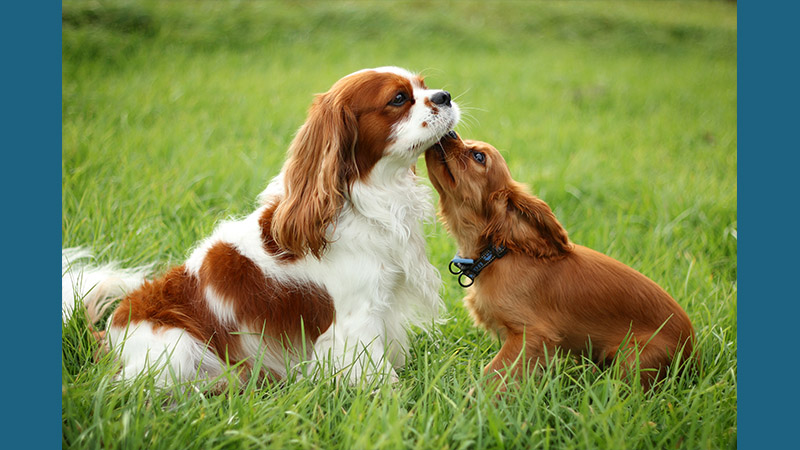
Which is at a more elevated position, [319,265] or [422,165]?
[422,165]

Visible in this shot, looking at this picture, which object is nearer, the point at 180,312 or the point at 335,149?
the point at 335,149

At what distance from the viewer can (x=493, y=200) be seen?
2.56 m

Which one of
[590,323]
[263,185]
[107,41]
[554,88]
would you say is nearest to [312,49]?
[107,41]

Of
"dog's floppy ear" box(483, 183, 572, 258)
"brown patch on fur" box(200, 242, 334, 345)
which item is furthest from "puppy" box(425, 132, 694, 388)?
"brown patch on fur" box(200, 242, 334, 345)

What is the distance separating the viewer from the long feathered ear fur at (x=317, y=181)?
2.43m

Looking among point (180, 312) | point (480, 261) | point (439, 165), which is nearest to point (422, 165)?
point (439, 165)

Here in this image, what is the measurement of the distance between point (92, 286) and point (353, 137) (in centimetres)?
157

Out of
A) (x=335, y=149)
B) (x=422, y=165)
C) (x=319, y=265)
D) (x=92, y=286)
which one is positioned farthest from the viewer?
(x=422, y=165)

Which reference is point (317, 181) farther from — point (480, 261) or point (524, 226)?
point (524, 226)

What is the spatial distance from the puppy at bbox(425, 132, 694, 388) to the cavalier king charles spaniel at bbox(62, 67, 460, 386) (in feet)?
0.75

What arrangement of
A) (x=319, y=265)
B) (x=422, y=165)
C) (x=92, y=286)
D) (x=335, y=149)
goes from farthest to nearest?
(x=422, y=165) < (x=92, y=286) < (x=319, y=265) < (x=335, y=149)

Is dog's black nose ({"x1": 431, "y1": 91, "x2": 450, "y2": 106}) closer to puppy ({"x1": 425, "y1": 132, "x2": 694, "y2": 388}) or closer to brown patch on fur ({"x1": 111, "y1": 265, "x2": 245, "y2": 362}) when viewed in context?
puppy ({"x1": 425, "y1": 132, "x2": 694, "y2": 388})

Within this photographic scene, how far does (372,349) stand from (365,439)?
613 mm

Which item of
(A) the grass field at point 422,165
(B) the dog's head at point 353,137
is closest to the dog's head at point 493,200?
(B) the dog's head at point 353,137
